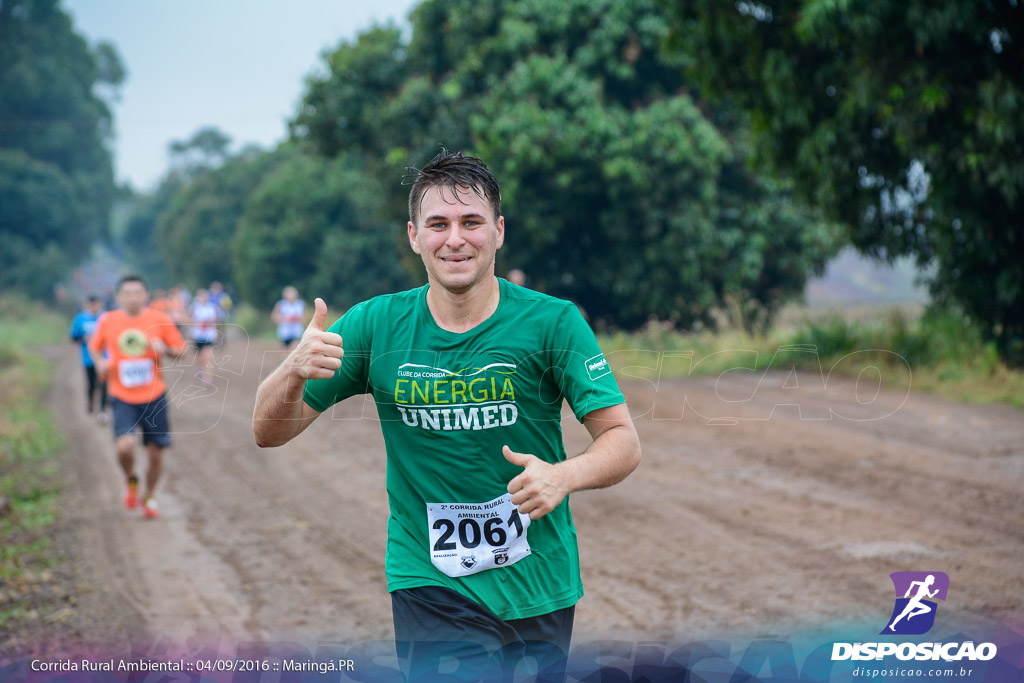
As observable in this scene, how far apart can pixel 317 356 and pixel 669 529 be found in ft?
18.4

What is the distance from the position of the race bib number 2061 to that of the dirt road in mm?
2910

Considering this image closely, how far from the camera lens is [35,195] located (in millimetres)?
52938

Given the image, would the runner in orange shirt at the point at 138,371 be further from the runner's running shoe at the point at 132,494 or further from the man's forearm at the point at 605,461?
the man's forearm at the point at 605,461

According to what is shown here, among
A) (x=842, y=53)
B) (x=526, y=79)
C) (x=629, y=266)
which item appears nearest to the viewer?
(x=842, y=53)

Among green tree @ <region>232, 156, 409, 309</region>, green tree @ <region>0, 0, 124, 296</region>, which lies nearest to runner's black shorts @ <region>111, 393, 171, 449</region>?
green tree @ <region>232, 156, 409, 309</region>

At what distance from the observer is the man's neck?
2.95 m

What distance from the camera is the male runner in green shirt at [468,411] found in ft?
9.38

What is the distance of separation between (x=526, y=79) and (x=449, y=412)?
683 inches

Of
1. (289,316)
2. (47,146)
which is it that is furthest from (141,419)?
(47,146)

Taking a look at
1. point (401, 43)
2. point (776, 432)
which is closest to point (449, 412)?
point (776, 432)

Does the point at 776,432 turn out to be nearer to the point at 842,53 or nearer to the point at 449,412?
the point at 842,53

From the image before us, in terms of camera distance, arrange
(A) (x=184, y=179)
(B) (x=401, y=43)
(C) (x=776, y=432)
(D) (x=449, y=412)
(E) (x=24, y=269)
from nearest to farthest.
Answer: (D) (x=449, y=412) → (C) (x=776, y=432) → (B) (x=401, y=43) → (E) (x=24, y=269) → (A) (x=184, y=179)

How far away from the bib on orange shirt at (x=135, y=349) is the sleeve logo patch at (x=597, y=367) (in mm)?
6873

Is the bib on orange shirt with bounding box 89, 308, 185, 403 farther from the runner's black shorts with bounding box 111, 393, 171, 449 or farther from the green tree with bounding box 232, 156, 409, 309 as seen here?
the green tree with bounding box 232, 156, 409, 309
